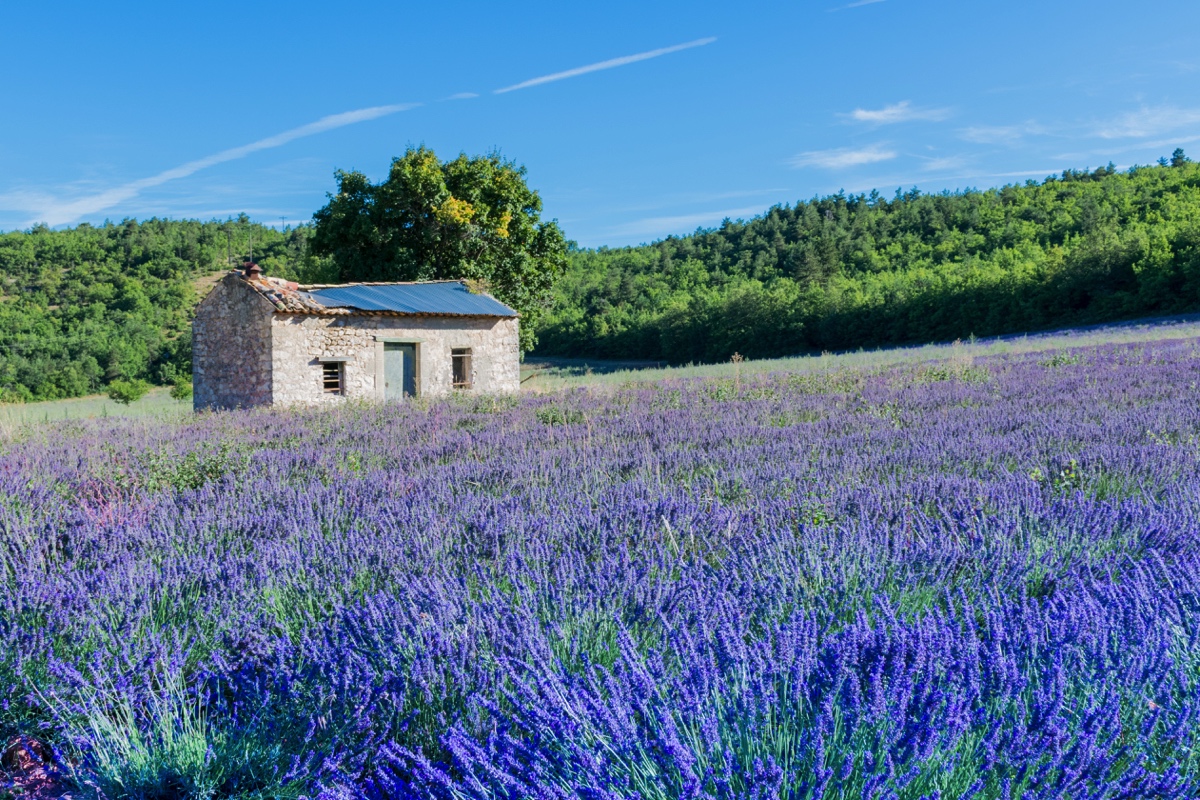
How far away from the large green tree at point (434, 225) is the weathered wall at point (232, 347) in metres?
7.47

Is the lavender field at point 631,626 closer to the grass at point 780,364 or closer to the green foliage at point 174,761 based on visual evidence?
the green foliage at point 174,761

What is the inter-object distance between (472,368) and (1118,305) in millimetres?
33596

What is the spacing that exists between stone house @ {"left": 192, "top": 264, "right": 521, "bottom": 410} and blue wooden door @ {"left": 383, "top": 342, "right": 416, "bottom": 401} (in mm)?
22

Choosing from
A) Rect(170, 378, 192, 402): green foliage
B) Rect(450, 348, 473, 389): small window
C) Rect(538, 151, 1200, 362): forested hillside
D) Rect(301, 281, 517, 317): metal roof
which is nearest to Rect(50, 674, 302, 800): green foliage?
Rect(301, 281, 517, 317): metal roof

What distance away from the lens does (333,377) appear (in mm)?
16688

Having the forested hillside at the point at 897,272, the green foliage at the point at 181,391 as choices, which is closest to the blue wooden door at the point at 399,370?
the green foliage at the point at 181,391

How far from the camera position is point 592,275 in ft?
270

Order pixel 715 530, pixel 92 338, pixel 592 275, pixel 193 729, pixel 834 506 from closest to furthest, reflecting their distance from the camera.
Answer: pixel 193 729 < pixel 715 530 < pixel 834 506 < pixel 92 338 < pixel 592 275

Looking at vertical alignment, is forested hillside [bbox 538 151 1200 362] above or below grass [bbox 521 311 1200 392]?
above

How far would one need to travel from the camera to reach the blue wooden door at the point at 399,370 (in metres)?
17.2

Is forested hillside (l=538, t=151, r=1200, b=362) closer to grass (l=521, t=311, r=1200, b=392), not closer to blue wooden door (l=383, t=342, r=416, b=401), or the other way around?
grass (l=521, t=311, r=1200, b=392)

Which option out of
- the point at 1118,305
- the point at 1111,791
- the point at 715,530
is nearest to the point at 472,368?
the point at 715,530

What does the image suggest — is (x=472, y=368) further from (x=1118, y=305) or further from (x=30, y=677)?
(x=1118, y=305)

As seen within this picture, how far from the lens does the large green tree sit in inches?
932
